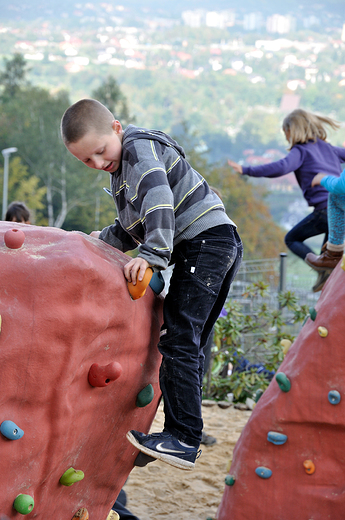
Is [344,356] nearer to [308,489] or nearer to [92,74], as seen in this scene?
[308,489]

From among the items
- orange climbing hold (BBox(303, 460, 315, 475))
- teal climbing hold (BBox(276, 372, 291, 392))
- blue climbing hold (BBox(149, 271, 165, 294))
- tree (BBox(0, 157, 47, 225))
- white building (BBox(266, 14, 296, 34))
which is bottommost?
tree (BBox(0, 157, 47, 225))

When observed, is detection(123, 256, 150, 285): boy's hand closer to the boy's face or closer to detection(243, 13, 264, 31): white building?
the boy's face

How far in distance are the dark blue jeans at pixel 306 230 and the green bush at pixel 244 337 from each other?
1.60 m

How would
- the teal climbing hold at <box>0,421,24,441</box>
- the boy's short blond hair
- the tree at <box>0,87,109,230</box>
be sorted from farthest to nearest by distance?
the tree at <box>0,87,109,230</box>, the boy's short blond hair, the teal climbing hold at <box>0,421,24,441</box>

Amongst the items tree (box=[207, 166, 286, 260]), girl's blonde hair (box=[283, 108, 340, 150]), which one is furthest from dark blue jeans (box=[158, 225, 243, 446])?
tree (box=[207, 166, 286, 260])

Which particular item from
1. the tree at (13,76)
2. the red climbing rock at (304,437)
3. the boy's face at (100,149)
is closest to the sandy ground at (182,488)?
the red climbing rock at (304,437)

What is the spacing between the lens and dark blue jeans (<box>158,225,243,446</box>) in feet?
6.94

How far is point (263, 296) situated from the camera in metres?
6.60

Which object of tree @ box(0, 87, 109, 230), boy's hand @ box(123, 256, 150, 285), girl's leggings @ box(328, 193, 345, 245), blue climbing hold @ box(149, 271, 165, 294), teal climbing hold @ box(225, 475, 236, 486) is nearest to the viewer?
boy's hand @ box(123, 256, 150, 285)

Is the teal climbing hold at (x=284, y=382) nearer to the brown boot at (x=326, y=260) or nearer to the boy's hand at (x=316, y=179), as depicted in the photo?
the brown boot at (x=326, y=260)

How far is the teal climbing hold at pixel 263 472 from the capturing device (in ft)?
8.87

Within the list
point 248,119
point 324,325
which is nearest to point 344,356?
point 324,325

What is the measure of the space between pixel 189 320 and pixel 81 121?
818mm

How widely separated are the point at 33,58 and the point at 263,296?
2820 inches
